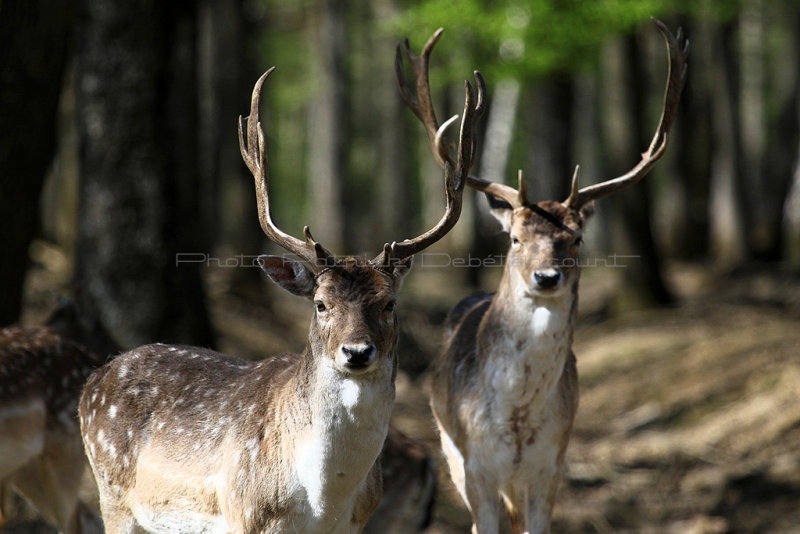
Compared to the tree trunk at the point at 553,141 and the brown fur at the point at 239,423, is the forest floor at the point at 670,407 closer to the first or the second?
the tree trunk at the point at 553,141

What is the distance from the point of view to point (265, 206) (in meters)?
4.83

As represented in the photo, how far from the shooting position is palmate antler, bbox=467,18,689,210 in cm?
568

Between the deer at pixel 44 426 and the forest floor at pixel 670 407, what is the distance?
2.83 m

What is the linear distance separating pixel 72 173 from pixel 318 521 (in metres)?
10.1

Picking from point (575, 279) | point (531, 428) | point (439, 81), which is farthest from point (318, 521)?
point (439, 81)

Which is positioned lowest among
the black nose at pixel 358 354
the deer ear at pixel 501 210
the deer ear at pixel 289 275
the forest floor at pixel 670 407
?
the forest floor at pixel 670 407

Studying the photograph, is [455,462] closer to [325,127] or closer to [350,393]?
[350,393]

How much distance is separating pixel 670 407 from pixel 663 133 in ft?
15.6

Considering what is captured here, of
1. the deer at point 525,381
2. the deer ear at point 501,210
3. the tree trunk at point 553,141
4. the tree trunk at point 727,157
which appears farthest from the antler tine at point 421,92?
the tree trunk at point 727,157

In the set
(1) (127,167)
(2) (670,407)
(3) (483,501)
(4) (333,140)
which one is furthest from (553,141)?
(3) (483,501)

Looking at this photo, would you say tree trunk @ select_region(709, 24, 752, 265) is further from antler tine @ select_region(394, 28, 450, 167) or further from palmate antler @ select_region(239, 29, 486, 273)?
palmate antler @ select_region(239, 29, 486, 273)

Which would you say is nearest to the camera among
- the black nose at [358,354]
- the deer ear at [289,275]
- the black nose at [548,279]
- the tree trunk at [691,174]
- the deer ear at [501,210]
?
the black nose at [358,354]

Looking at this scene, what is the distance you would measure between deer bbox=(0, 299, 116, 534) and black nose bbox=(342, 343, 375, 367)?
2.69 meters

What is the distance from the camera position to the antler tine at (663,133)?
5734mm
